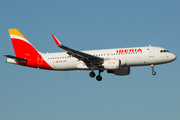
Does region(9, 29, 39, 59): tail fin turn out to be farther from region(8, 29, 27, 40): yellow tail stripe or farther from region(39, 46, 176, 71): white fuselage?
region(39, 46, 176, 71): white fuselage

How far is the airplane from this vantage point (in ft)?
162

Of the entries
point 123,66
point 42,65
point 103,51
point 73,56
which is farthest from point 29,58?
point 123,66

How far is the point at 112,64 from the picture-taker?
49.3 m

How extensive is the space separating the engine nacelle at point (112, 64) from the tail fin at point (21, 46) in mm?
12602

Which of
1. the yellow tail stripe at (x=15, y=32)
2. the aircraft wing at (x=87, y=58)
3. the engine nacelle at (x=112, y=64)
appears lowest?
the engine nacelle at (x=112, y=64)

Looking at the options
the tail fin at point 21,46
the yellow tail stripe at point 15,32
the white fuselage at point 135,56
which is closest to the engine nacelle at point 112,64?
the white fuselage at point 135,56

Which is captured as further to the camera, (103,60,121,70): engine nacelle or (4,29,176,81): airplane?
(4,29,176,81): airplane

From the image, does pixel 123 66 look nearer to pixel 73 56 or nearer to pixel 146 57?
pixel 146 57

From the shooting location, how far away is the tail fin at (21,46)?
5503 centimetres

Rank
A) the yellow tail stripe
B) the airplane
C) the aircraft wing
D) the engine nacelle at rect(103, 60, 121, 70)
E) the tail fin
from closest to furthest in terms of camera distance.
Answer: the aircraft wing → the engine nacelle at rect(103, 60, 121, 70) → the airplane → the tail fin → the yellow tail stripe

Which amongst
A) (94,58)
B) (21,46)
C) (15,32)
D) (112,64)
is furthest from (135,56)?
(15,32)

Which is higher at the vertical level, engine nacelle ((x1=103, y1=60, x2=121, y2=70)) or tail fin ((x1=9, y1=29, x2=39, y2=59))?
tail fin ((x1=9, y1=29, x2=39, y2=59))

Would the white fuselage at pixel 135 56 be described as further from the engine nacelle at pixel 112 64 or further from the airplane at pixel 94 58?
the engine nacelle at pixel 112 64

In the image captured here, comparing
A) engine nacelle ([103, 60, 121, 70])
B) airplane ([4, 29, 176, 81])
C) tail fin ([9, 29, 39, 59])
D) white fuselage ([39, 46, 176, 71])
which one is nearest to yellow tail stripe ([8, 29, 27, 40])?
tail fin ([9, 29, 39, 59])
